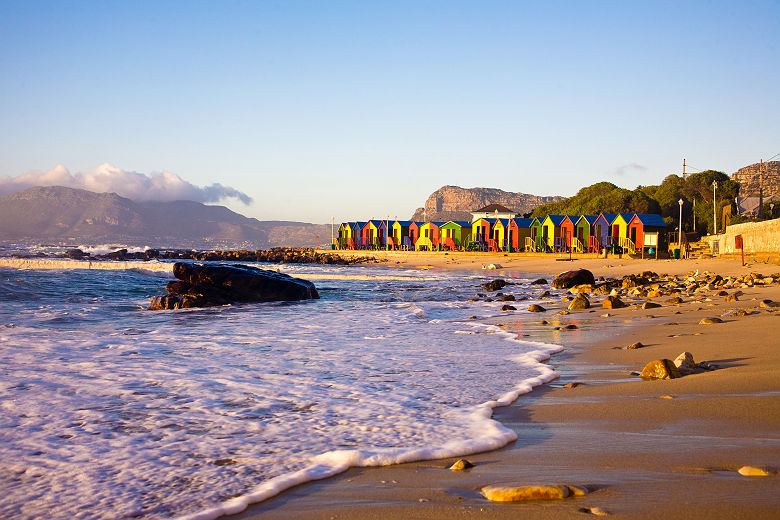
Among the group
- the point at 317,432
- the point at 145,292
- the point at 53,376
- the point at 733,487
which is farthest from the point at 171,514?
the point at 145,292

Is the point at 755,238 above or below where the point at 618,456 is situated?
above

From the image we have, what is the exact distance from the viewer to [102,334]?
10.8m

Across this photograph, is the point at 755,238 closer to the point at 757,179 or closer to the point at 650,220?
the point at 650,220

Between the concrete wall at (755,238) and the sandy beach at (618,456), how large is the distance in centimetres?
2309

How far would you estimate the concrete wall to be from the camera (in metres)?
27.1

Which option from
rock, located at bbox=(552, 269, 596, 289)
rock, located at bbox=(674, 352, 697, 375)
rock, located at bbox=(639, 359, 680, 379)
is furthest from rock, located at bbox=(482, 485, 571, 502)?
rock, located at bbox=(552, 269, 596, 289)

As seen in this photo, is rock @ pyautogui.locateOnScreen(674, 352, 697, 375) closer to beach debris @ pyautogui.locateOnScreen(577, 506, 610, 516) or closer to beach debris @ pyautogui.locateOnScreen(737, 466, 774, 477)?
beach debris @ pyautogui.locateOnScreen(737, 466, 774, 477)

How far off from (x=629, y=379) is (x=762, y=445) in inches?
97.6

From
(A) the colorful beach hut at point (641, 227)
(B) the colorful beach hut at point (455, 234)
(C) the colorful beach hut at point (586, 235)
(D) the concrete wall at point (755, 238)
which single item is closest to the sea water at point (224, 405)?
(D) the concrete wall at point (755, 238)

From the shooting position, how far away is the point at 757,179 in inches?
4983

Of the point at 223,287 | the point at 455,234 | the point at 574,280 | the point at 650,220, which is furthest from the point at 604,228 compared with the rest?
the point at 223,287

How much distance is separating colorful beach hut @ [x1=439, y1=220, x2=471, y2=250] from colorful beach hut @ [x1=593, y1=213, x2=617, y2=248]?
58.4 ft

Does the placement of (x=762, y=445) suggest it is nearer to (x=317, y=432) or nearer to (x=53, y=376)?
(x=317, y=432)

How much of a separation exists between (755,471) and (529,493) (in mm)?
1218
